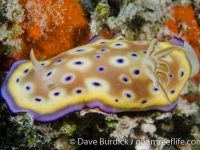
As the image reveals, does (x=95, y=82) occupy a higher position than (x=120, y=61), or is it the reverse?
(x=120, y=61)

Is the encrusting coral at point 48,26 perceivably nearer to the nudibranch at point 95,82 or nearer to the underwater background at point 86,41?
the underwater background at point 86,41

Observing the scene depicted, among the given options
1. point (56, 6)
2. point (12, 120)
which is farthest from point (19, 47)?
point (12, 120)

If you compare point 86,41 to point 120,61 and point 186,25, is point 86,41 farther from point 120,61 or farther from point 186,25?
point 186,25

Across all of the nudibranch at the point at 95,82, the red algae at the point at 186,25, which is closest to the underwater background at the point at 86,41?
the red algae at the point at 186,25

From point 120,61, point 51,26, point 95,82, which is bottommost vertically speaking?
point 95,82

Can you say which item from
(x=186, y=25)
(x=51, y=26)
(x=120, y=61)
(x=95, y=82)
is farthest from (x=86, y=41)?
(x=186, y=25)

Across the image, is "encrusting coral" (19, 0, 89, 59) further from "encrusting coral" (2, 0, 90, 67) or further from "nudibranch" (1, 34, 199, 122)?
"nudibranch" (1, 34, 199, 122)

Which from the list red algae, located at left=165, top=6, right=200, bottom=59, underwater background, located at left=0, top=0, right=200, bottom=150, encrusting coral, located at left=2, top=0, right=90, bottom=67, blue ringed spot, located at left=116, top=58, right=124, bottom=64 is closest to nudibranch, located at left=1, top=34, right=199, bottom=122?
blue ringed spot, located at left=116, top=58, right=124, bottom=64

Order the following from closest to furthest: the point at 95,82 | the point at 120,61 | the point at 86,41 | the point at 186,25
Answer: the point at 95,82, the point at 120,61, the point at 86,41, the point at 186,25
